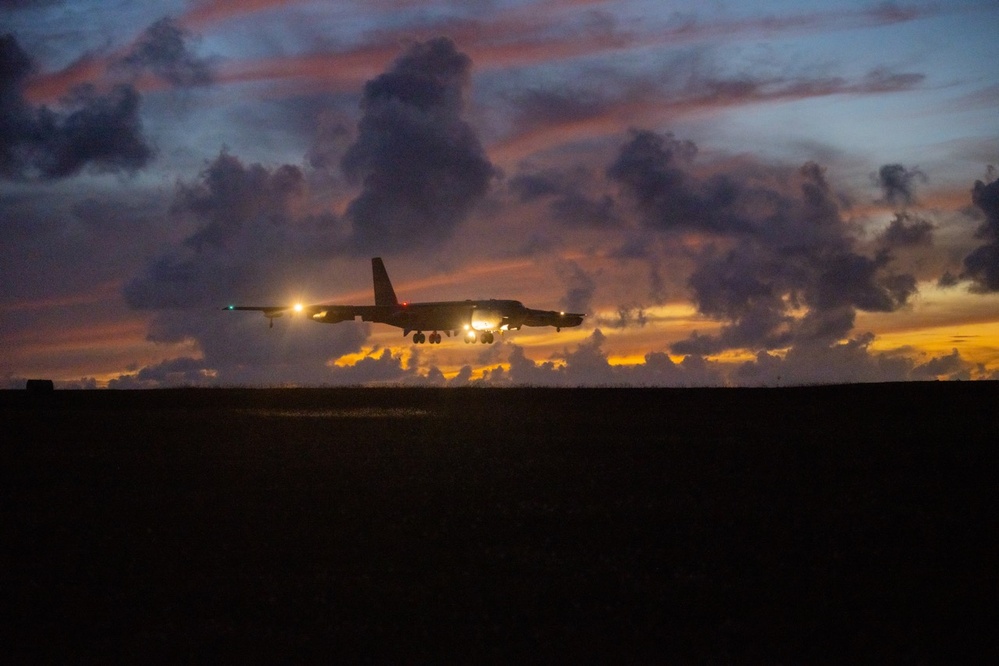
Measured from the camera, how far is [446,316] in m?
78.5

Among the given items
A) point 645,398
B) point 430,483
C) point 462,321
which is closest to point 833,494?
point 430,483

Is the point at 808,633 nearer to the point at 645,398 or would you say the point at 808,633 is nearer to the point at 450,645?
the point at 450,645

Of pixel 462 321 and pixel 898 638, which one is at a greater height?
pixel 462 321

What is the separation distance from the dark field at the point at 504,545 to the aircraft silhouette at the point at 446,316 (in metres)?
31.8

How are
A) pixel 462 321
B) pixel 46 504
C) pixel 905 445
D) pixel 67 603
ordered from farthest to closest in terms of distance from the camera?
pixel 462 321 < pixel 905 445 < pixel 46 504 < pixel 67 603

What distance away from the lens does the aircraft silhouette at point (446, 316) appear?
76812 millimetres

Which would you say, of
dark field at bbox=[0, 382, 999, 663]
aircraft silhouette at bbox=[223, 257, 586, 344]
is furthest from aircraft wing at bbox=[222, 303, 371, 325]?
dark field at bbox=[0, 382, 999, 663]

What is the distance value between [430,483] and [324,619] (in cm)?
1287

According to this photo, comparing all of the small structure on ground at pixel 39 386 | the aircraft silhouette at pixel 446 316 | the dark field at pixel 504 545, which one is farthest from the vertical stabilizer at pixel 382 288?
the dark field at pixel 504 545

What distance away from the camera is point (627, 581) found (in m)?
20.3

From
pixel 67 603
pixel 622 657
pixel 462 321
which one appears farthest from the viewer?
pixel 462 321

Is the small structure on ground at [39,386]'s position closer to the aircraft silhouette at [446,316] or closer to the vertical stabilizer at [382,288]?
the aircraft silhouette at [446,316]

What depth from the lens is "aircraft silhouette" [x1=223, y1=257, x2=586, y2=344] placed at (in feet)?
252

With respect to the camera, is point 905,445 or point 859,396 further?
point 859,396
